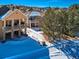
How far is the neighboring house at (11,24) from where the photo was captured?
2953cm

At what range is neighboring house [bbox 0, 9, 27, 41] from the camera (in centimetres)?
2953

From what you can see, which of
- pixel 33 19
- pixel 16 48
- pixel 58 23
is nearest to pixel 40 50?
pixel 16 48

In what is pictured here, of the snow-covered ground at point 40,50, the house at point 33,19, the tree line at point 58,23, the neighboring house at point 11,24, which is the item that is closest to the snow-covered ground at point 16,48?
the snow-covered ground at point 40,50

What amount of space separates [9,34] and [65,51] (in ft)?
49.3

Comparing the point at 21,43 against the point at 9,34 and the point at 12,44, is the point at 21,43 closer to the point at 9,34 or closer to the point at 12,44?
the point at 12,44

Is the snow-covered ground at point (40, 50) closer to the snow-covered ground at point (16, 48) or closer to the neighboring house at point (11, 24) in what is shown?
the snow-covered ground at point (16, 48)

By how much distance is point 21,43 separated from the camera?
27.0 metres

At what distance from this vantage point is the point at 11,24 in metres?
31.4

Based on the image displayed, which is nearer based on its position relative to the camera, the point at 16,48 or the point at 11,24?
the point at 16,48

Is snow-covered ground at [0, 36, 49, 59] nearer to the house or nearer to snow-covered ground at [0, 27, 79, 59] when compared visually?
snow-covered ground at [0, 27, 79, 59]

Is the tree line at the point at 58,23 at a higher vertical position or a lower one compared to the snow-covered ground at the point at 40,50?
higher

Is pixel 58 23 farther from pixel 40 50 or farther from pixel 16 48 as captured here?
pixel 16 48

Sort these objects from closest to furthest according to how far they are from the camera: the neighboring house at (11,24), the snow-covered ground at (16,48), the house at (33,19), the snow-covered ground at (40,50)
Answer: the snow-covered ground at (40,50) < the snow-covered ground at (16,48) < the neighboring house at (11,24) < the house at (33,19)

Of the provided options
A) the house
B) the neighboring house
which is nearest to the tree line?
the neighboring house
